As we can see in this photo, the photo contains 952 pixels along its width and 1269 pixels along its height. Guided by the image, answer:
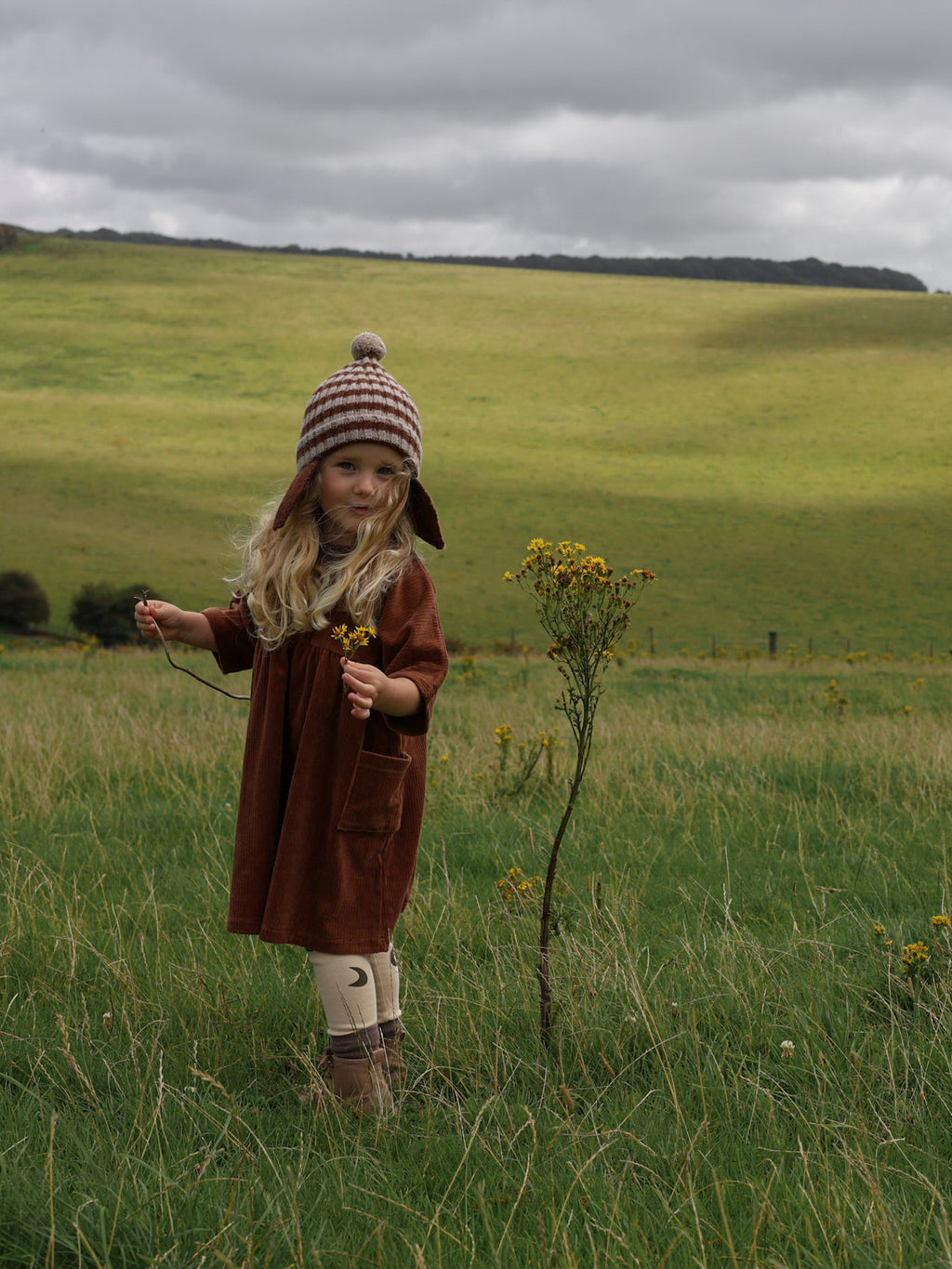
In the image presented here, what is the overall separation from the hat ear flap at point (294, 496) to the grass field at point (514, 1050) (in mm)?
1364

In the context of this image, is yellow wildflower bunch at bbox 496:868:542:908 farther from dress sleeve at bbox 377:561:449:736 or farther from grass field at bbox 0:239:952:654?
grass field at bbox 0:239:952:654

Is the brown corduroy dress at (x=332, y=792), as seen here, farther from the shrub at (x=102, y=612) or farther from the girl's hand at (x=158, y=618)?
the shrub at (x=102, y=612)

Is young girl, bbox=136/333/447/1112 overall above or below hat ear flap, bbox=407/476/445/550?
below

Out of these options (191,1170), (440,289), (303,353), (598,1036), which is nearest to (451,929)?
(598,1036)

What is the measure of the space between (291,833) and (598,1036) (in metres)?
0.97

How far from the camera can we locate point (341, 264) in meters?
86.0

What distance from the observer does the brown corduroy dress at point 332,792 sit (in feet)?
9.02

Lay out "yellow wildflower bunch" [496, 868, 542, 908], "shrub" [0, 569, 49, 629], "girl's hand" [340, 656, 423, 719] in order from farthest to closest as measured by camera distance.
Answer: "shrub" [0, 569, 49, 629], "yellow wildflower bunch" [496, 868, 542, 908], "girl's hand" [340, 656, 423, 719]

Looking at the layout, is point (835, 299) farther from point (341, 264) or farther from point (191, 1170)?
point (191, 1170)

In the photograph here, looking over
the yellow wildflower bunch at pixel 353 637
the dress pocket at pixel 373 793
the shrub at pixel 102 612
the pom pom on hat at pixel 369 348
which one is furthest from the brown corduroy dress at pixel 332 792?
the shrub at pixel 102 612

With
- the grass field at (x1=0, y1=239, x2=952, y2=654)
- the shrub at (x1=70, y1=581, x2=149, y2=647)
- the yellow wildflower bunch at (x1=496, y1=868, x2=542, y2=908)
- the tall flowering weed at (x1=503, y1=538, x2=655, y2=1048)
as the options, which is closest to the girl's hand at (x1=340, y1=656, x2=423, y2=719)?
the tall flowering weed at (x1=503, y1=538, x2=655, y2=1048)

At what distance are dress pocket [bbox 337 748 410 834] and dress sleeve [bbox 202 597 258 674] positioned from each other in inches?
24.2

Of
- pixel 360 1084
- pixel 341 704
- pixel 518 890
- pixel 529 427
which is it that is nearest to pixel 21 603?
pixel 529 427

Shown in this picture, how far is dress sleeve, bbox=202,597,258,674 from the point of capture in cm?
315
